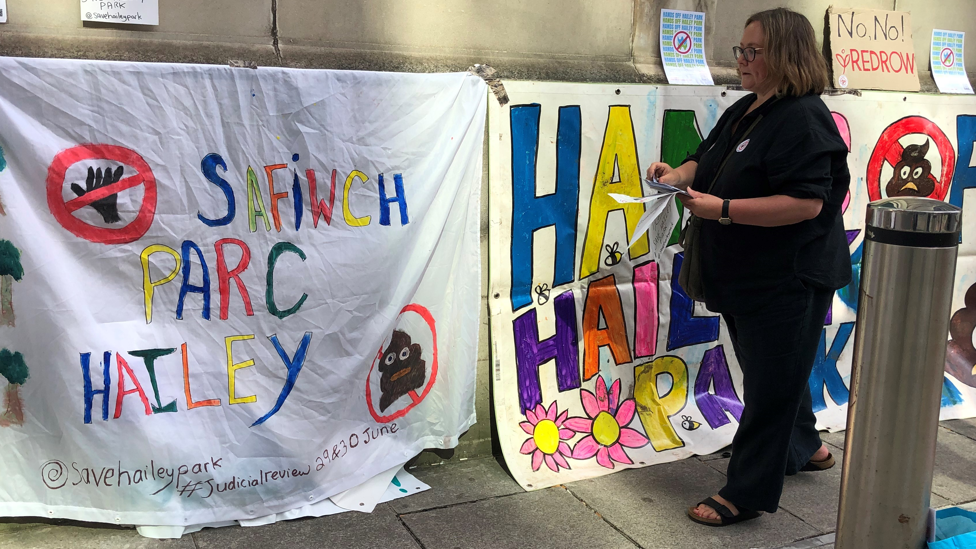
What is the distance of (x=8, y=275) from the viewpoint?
2.66 metres

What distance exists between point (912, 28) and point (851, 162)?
2.86 ft

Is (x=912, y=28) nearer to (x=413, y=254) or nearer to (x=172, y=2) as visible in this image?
(x=413, y=254)

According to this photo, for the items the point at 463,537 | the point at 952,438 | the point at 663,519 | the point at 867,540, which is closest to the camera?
the point at 867,540

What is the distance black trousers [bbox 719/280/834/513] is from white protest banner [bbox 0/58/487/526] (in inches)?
47.4

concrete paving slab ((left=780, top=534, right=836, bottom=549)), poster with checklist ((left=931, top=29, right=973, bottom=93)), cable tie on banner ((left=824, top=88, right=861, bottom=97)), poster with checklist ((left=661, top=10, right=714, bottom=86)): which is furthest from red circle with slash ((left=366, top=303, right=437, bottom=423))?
poster with checklist ((left=931, top=29, right=973, bottom=93))

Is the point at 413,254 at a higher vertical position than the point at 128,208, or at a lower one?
lower

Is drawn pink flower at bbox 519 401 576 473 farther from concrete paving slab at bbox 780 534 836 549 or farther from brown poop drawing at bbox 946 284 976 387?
brown poop drawing at bbox 946 284 976 387

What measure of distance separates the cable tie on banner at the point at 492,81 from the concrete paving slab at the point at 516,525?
5.36ft

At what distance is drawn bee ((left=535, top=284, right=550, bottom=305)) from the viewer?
11.9 ft

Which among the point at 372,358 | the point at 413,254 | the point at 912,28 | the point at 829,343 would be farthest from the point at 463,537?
the point at 912,28

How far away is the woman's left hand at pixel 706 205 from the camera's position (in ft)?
9.12

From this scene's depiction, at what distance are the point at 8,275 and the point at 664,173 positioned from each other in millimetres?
2370

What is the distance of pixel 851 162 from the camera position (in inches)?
170

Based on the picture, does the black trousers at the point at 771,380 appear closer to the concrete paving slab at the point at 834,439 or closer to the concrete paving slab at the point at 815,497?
the concrete paving slab at the point at 815,497
